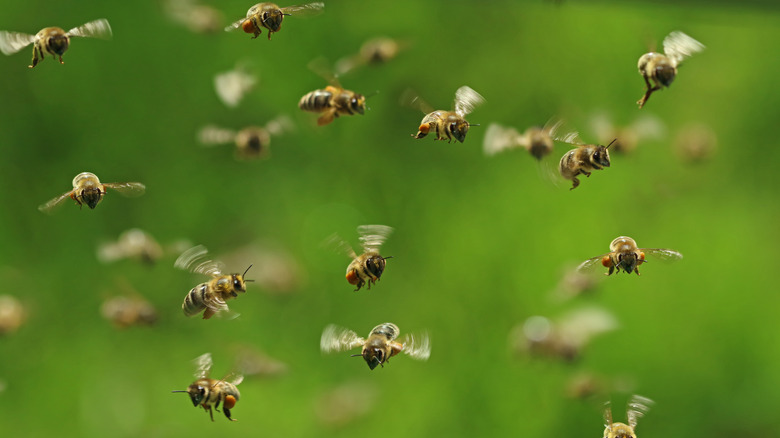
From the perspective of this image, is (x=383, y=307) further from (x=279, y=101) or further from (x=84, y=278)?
(x=84, y=278)

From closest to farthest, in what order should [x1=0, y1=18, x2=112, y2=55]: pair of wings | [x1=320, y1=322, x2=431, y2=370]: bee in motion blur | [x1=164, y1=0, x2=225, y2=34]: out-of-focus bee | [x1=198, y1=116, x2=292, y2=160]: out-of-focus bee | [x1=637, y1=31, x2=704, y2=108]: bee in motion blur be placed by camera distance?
[x1=637, y1=31, x2=704, y2=108]: bee in motion blur, [x1=0, y1=18, x2=112, y2=55]: pair of wings, [x1=320, y1=322, x2=431, y2=370]: bee in motion blur, [x1=198, y1=116, x2=292, y2=160]: out-of-focus bee, [x1=164, y1=0, x2=225, y2=34]: out-of-focus bee

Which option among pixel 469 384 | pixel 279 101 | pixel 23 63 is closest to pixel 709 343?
pixel 469 384

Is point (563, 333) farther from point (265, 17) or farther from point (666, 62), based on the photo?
point (265, 17)

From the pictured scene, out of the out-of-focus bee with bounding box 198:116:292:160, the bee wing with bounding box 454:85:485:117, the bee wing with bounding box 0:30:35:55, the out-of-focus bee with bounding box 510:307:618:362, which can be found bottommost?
the bee wing with bounding box 454:85:485:117

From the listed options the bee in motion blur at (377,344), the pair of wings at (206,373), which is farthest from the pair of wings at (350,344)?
the pair of wings at (206,373)

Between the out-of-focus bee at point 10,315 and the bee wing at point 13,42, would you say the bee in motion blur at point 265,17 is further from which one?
the out-of-focus bee at point 10,315

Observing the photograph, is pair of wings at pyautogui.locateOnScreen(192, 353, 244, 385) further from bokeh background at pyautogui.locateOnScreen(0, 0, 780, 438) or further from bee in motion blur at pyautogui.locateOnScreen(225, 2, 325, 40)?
bokeh background at pyautogui.locateOnScreen(0, 0, 780, 438)

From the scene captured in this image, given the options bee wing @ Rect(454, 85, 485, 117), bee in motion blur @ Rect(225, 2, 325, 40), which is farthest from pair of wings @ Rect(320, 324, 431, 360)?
bee in motion blur @ Rect(225, 2, 325, 40)
